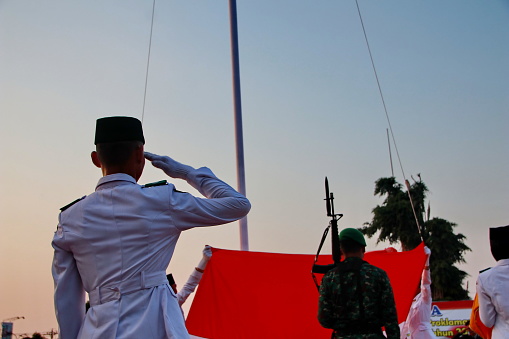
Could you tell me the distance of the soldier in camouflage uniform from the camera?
4.20 meters

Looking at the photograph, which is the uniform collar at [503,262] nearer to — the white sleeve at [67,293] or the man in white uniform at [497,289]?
the man in white uniform at [497,289]

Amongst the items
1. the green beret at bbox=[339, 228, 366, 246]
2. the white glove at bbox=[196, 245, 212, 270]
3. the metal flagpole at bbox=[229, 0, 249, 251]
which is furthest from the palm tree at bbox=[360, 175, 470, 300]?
the green beret at bbox=[339, 228, 366, 246]

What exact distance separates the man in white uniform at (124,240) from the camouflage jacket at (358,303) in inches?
74.0

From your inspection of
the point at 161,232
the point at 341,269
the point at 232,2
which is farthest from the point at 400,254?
the point at 161,232

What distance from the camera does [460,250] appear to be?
3142 cm

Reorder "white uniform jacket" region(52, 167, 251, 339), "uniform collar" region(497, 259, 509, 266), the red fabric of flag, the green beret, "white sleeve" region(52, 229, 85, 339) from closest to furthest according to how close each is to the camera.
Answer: "white uniform jacket" region(52, 167, 251, 339) → "white sleeve" region(52, 229, 85, 339) → the green beret → "uniform collar" region(497, 259, 509, 266) → the red fabric of flag

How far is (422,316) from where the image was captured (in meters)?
7.54

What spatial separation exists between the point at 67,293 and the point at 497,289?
11.9 feet

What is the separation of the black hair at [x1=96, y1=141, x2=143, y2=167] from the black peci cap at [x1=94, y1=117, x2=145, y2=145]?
0.02 metres

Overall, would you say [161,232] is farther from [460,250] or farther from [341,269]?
[460,250]

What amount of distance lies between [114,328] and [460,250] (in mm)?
31246

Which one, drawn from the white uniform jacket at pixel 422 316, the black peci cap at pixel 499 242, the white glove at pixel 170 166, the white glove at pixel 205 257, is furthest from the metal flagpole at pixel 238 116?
the white glove at pixel 170 166

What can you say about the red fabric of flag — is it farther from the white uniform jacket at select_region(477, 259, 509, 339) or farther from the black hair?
A: the black hair

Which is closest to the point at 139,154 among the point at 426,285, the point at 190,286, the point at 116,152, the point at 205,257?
the point at 116,152
